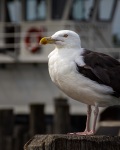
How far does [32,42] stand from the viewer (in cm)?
2208

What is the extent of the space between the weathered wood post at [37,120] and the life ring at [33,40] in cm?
415

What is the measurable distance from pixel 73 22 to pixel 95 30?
92 centimetres

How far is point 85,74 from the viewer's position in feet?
17.0

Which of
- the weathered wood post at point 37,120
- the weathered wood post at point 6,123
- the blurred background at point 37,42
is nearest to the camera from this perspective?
A: the weathered wood post at point 6,123

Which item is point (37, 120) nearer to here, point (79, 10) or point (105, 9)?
point (79, 10)

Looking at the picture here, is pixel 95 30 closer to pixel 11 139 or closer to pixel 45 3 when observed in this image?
pixel 45 3

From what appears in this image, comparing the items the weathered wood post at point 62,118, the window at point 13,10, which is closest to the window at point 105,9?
the window at point 13,10

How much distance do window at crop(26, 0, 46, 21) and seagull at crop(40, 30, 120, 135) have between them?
17.6 m

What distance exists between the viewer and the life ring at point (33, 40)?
71.8 feet

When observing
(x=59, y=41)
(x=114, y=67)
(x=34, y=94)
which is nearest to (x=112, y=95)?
(x=114, y=67)

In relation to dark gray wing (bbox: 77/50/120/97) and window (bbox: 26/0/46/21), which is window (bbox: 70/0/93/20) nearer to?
window (bbox: 26/0/46/21)

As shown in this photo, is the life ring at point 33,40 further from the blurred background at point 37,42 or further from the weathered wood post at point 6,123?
the weathered wood post at point 6,123

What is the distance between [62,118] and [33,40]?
6.00 m

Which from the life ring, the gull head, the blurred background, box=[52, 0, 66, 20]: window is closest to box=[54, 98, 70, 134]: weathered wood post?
the blurred background
